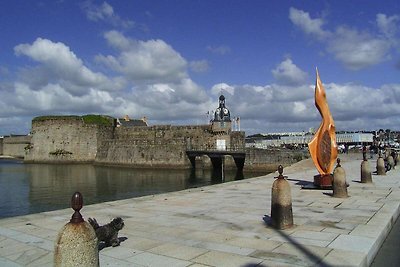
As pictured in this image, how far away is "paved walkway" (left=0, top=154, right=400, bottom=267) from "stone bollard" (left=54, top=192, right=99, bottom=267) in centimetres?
149

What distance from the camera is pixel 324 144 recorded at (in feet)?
40.9

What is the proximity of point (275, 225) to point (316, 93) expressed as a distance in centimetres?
707

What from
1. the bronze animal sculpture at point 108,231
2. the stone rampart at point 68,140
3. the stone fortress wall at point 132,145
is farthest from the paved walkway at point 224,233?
the stone rampart at point 68,140

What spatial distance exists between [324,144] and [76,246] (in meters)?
10.4

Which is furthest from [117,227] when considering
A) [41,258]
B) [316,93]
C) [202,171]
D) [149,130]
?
[149,130]

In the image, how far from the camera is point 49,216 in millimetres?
8125

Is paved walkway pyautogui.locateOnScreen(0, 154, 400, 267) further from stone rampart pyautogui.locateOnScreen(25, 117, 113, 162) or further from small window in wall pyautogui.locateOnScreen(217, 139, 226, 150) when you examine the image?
stone rampart pyautogui.locateOnScreen(25, 117, 113, 162)

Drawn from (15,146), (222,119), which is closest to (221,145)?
(222,119)

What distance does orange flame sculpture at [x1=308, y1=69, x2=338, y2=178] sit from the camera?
40.6ft

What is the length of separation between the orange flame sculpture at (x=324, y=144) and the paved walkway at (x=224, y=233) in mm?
2031

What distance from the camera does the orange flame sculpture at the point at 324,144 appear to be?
40.6ft

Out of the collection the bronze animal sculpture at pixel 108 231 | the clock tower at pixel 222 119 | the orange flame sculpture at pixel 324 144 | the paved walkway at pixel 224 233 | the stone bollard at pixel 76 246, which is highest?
the clock tower at pixel 222 119

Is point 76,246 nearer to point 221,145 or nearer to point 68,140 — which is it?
point 221,145

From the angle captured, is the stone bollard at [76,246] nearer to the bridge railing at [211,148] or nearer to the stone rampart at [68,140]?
the bridge railing at [211,148]
